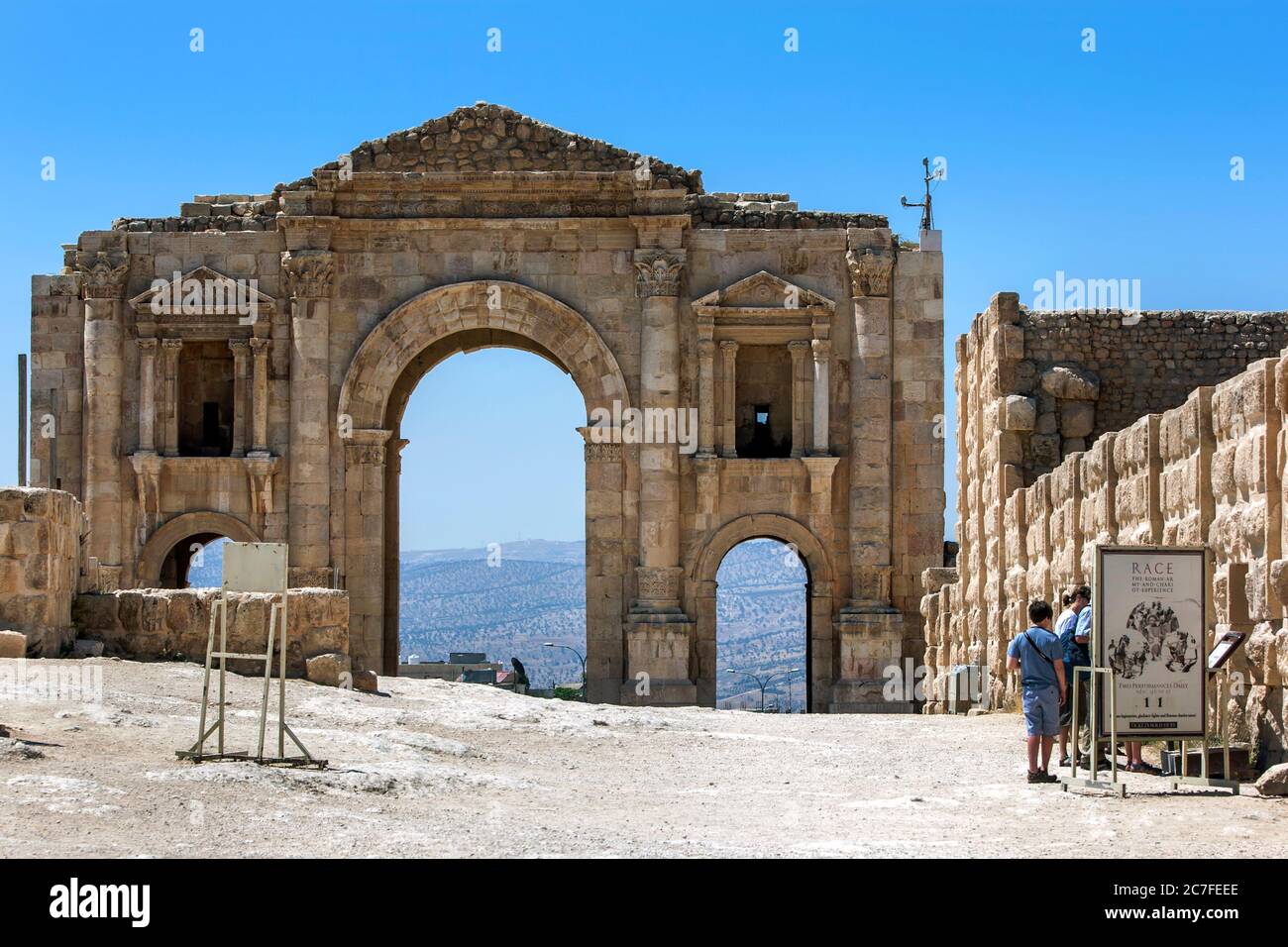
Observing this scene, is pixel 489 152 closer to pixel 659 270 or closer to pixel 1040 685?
pixel 659 270

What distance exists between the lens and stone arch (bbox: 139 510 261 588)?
29.6 m

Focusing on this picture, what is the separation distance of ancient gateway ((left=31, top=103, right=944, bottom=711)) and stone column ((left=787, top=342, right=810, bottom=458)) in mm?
31

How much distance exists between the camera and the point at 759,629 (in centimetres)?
14362

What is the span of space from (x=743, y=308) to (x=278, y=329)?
732cm

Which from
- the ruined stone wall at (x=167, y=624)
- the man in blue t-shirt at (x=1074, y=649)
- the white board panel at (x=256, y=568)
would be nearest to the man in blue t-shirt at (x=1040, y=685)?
the man in blue t-shirt at (x=1074, y=649)

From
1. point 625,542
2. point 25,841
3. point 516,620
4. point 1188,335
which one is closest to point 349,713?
point 25,841

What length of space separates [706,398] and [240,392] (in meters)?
7.46

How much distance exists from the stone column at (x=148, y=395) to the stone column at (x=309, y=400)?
2.26 m

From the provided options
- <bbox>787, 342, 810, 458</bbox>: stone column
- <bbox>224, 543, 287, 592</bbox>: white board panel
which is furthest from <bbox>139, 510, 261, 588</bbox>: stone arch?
<bbox>224, 543, 287, 592</bbox>: white board panel

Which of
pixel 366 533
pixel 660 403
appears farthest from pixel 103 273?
pixel 660 403

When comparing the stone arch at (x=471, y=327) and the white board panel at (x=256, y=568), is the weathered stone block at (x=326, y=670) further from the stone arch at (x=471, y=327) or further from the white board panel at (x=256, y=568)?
the stone arch at (x=471, y=327)

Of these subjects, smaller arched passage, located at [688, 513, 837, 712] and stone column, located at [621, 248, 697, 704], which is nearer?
stone column, located at [621, 248, 697, 704]

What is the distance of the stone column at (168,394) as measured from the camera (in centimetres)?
2998

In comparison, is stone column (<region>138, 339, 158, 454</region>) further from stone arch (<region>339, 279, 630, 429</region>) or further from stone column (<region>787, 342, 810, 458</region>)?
stone column (<region>787, 342, 810, 458</region>)
